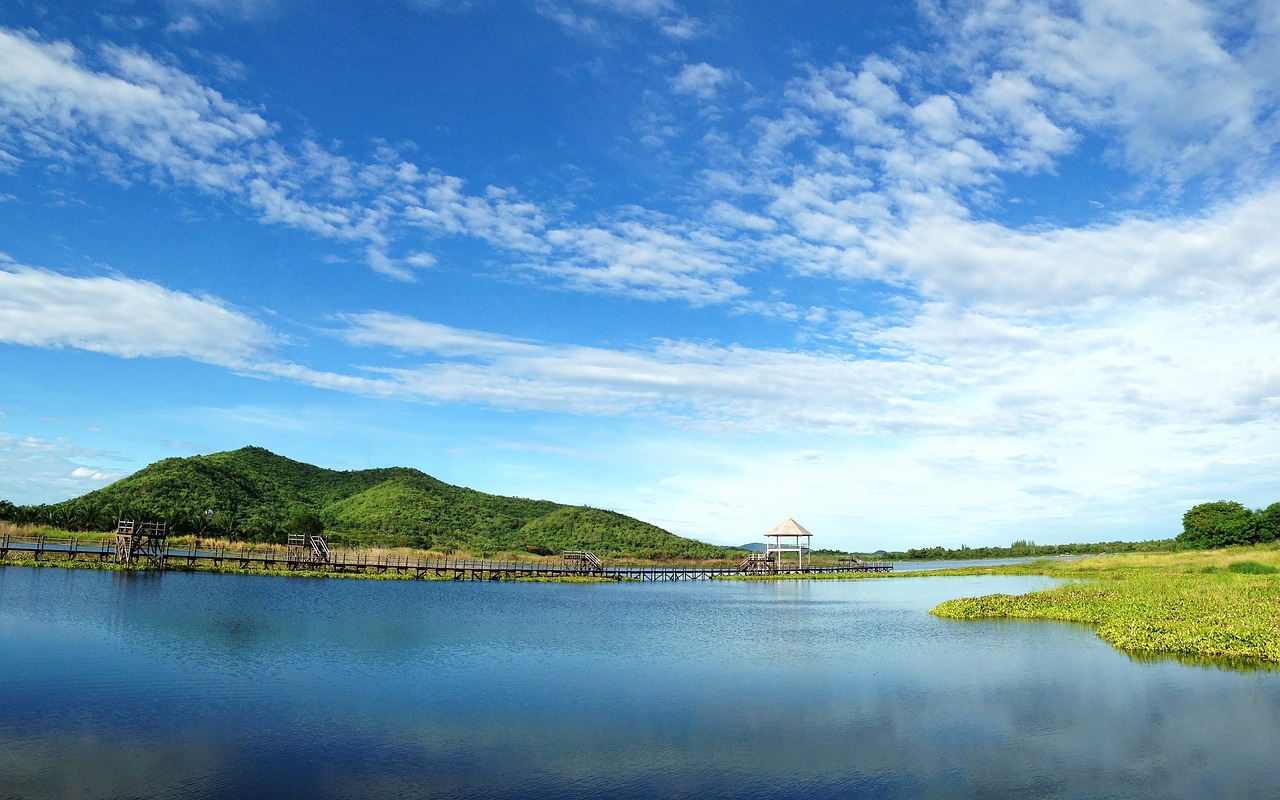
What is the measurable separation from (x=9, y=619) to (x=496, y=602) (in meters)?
28.6

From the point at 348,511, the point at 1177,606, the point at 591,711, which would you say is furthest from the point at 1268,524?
the point at 348,511

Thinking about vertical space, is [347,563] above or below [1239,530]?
below

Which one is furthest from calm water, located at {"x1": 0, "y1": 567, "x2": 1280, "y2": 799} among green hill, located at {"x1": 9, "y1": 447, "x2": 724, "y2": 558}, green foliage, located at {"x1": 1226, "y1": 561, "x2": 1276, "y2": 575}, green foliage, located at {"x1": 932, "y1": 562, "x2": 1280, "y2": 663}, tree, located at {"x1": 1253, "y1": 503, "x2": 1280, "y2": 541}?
green hill, located at {"x1": 9, "y1": 447, "x2": 724, "y2": 558}

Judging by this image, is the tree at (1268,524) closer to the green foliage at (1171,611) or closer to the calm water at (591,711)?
the green foliage at (1171,611)

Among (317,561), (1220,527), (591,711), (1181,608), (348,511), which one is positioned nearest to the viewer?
(591,711)

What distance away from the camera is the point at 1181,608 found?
37750 millimetres

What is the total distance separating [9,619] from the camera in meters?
34.2

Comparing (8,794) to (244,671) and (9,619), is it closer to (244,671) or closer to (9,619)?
(244,671)

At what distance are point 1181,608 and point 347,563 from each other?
231 feet

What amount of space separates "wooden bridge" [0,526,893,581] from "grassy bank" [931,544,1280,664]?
48829 millimetres

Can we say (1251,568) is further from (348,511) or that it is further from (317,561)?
(348,511)

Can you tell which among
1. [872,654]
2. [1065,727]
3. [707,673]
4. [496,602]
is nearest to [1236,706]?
[1065,727]

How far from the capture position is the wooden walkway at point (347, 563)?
6769cm

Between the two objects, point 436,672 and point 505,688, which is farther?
point 436,672
